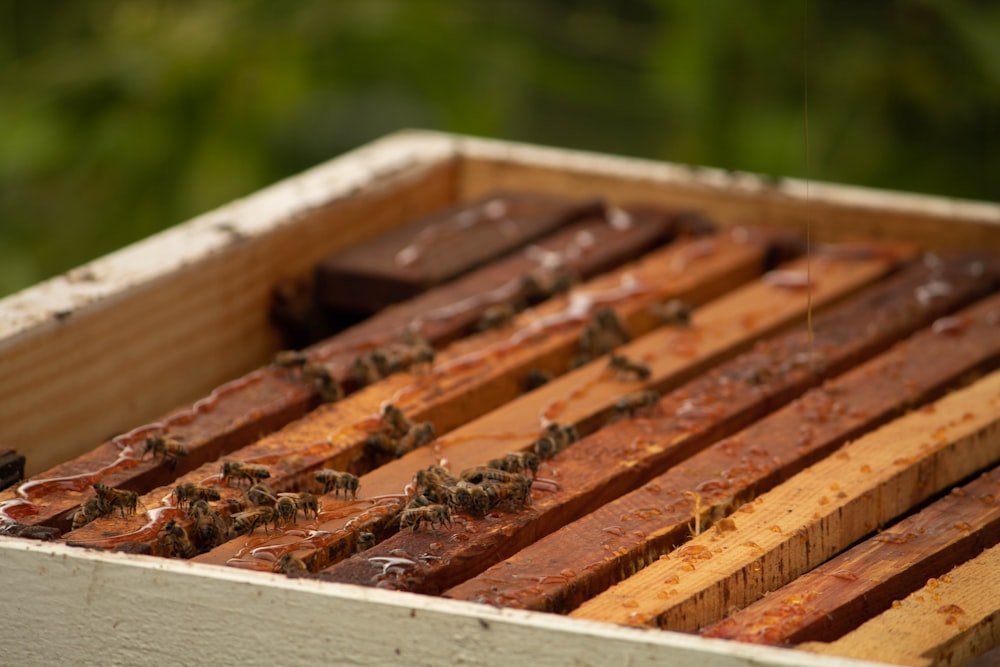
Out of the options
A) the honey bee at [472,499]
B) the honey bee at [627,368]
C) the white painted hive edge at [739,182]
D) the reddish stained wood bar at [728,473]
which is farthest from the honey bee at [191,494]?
the white painted hive edge at [739,182]

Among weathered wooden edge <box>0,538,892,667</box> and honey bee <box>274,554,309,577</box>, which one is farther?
honey bee <box>274,554,309,577</box>

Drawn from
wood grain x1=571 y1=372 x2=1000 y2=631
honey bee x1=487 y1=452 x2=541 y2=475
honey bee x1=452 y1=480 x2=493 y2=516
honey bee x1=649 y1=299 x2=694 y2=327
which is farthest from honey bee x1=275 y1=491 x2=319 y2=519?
honey bee x1=649 y1=299 x2=694 y2=327

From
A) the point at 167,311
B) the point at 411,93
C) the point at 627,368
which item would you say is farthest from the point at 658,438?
the point at 411,93

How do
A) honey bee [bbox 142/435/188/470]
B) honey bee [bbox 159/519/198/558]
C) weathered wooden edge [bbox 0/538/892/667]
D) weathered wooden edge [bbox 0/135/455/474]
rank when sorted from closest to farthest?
weathered wooden edge [bbox 0/538/892/667] < honey bee [bbox 159/519/198/558] < honey bee [bbox 142/435/188/470] < weathered wooden edge [bbox 0/135/455/474]

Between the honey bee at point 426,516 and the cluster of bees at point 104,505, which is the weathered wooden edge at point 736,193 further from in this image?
the cluster of bees at point 104,505

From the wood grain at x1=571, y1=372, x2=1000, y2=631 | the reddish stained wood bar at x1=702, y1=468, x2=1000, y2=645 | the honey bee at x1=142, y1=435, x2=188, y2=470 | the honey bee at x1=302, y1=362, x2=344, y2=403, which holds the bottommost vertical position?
the reddish stained wood bar at x1=702, y1=468, x2=1000, y2=645

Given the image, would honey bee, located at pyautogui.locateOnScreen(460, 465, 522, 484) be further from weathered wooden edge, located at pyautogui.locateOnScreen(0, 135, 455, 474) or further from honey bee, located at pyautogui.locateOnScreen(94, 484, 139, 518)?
weathered wooden edge, located at pyautogui.locateOnScreen(0, 135, 455, 474)

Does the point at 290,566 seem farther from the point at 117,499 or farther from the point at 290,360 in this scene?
the point at 290,360
